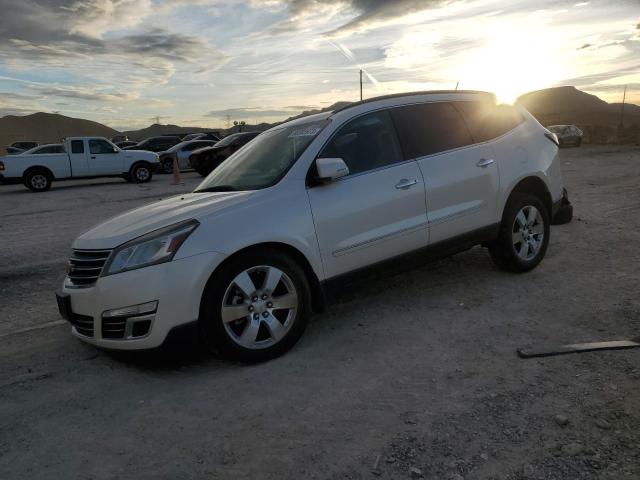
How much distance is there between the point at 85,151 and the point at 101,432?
59.3 feet

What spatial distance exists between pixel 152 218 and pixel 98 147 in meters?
17.2

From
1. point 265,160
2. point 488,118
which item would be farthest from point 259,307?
point 488,118

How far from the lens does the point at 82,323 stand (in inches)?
141

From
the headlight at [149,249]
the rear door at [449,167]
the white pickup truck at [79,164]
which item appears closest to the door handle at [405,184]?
the rear door at [449,167]

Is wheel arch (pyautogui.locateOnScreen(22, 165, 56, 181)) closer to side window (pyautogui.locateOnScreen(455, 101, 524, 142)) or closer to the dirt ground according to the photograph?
the dirt ground

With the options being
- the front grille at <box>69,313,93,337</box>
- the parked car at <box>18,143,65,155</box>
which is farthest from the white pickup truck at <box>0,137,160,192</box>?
the front grille at <box>69,313,93,337</box>

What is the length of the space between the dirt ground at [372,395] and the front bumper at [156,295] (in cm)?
18

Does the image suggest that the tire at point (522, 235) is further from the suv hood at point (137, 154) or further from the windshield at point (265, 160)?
the suv hood at point (137, 154)

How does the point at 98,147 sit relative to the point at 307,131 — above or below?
above

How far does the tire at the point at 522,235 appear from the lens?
502 cm

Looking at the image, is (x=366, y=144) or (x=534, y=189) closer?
(x=366, y=144)

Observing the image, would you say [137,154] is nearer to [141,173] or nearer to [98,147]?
[141,173]

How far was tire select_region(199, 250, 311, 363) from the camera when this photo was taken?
3420mm

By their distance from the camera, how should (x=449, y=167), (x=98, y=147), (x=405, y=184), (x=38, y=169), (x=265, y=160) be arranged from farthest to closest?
(x=98, y=147), (x=38, y=169), (x=449, y=167), (x=265, y=160), (x=405, y=184)
